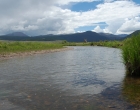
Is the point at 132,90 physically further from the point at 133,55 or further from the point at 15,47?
the point at 15,47

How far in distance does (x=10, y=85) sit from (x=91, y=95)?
761 cm

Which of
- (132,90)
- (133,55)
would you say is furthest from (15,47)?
(132,90)

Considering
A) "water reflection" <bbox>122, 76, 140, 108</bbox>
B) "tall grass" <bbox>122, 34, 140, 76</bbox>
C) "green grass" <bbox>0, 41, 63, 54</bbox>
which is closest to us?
"water reflection" <bbox>122, 76, 140, 108</bbox>

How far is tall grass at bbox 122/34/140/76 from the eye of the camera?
66.7 ft

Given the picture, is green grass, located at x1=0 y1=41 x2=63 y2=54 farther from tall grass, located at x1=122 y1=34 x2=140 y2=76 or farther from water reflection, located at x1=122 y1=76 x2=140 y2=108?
water reflection, located at x1=122 y1=76 x2=140 y2=108

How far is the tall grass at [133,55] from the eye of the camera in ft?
66.7

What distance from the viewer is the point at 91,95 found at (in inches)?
594

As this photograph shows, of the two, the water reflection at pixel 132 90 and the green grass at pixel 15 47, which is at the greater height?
the green grass at pixel 15 47

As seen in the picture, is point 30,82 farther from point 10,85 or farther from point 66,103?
point 66,103

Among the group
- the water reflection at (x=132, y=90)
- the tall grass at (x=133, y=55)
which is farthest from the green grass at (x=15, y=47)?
the water reflection at (x=132, y=90)

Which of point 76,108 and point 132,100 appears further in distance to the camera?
point 132,100

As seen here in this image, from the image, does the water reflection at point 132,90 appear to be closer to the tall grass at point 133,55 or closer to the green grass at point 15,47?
the tall grass at point 133,55

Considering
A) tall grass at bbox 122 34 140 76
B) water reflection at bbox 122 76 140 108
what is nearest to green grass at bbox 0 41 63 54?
tall grass at bbox 122 34 140 76

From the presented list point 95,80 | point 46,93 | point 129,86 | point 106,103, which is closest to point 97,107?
point 106,103
